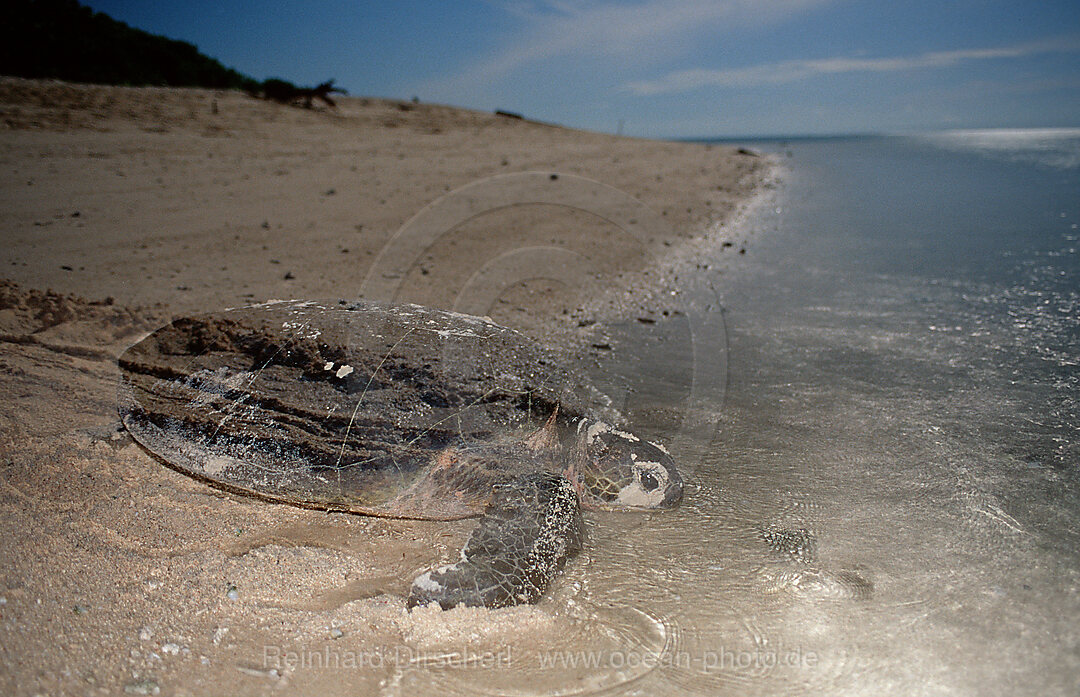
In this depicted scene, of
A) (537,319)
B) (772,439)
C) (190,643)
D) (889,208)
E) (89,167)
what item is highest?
(889,208)

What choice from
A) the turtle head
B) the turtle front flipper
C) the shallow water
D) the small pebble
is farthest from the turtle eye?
the small pebble

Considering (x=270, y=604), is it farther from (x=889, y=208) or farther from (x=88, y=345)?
(x=889, y=208)

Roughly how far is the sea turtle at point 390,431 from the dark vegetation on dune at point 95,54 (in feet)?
40.5

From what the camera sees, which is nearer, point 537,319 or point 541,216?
point 537,319

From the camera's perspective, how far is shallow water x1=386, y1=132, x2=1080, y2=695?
1908 millimetres

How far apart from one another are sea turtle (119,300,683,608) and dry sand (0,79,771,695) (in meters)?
0.15

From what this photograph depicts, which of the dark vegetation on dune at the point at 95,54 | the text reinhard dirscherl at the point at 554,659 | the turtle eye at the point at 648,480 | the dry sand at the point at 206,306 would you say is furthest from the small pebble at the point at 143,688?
the dark vegetation on dune at the point at 95,54

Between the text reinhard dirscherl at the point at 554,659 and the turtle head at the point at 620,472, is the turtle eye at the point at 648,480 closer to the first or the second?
the turtle head at the point at 620,472

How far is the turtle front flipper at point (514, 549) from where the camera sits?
212 cm

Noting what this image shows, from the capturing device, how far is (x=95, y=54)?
12789 millimetres

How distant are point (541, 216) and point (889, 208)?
281 inches

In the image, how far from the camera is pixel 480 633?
2.01 meters

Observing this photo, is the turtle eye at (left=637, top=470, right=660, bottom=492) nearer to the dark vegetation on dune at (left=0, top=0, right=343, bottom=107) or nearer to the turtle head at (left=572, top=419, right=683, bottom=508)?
the turtle head at (left=572, top=419, right=683, bottom=508)

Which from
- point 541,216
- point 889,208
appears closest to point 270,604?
point 541,216
